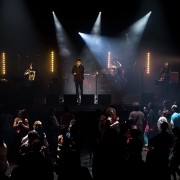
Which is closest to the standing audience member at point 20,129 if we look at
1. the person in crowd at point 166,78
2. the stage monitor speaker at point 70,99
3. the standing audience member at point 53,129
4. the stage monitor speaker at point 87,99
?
the standing audience member at point 53,129

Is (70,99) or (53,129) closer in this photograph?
(53,129)

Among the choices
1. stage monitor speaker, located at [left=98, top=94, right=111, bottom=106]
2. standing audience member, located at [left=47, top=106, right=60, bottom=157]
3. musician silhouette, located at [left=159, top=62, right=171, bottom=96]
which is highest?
musician silhouette, located at [left=159, top=62, right=171, bottom=96]

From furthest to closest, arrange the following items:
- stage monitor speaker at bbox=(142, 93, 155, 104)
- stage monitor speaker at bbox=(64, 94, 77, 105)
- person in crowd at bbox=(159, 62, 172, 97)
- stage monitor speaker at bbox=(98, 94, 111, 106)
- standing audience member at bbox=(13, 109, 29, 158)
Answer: person in crowd at bbox=(159, 62, 172, 97)
stage monitor speaker at bbox=(142, 93, 155, 104)
stage monitor speaker at bbox=(98, 94, 111, 106)
stage monitor speaker at bbox=(64, 94, 77, 105)
standing audience member at bbox=(13, 109, 29, 158)

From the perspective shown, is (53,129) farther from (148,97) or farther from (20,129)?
(148,97)

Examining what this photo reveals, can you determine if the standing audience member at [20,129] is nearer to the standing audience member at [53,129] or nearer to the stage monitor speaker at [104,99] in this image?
the standing audience member at [53,129]

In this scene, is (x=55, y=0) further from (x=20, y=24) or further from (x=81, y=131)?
(x=81, y=131)

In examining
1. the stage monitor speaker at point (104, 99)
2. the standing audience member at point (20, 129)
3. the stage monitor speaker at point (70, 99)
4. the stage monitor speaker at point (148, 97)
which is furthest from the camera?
the stage monitor speaker at point (148, 97)

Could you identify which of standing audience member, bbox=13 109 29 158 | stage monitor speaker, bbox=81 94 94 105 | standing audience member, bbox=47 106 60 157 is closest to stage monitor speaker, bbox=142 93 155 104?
stage monitor speaker, bbox=81 94 94 105

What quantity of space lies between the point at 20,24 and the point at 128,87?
6988 mm

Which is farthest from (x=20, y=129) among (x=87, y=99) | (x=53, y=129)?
(x=87, y=99)

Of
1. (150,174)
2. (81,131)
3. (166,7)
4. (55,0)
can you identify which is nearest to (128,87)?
(166,7)

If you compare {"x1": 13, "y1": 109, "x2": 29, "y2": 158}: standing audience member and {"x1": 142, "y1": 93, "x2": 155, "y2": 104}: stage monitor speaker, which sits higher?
{"x1": 142, "y1": 93, "x2": 155, "y2": 104}: stage monitor speaker

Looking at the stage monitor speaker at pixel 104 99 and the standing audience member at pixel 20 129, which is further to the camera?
the stage monitor speaker at pixel 104 99

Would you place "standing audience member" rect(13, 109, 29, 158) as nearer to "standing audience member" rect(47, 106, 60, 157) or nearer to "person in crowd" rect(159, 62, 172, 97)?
"standing audience member" rect(47, 106, 60, 157)
